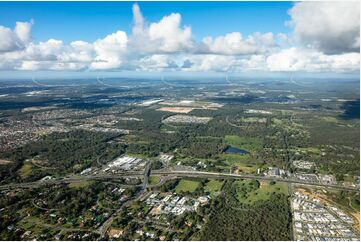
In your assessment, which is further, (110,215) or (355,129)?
(355,129)

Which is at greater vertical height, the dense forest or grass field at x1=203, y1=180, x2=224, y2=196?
the dense forest

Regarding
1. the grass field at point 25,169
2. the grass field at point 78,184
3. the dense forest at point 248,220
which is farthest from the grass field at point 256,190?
the grass field at point 25,169

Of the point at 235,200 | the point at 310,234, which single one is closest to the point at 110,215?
the point at 235,200

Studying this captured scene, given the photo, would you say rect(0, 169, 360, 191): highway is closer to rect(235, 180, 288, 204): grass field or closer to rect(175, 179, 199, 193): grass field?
rect(235, 180, 288, 204): grass field

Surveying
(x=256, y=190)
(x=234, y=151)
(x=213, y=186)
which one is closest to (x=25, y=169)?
(x=213, y=186)

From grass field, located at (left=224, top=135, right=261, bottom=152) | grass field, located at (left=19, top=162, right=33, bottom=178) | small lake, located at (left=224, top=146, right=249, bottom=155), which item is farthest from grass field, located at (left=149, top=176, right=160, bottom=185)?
grass field, located at (left=224, top=135, right=261, bottom=152)

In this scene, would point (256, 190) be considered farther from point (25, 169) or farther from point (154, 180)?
point (25, 169)

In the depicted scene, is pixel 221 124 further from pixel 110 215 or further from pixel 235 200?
pixel 110 215
